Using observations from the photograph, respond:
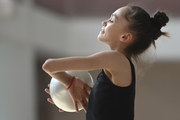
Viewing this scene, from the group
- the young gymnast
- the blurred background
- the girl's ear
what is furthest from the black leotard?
the blurred background

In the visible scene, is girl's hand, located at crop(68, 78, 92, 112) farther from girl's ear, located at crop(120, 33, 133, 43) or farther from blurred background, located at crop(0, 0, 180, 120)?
blurred background, located at crop(0, 0, 180, 120)

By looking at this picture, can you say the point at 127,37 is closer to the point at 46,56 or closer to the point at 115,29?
the point at 115,29

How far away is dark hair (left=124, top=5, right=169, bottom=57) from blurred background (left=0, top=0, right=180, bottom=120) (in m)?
1.04

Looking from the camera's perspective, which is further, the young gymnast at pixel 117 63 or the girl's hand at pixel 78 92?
the girl's hand at pixel 78 92

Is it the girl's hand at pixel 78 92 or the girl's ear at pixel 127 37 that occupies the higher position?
the girl's ear at pixel 127 37

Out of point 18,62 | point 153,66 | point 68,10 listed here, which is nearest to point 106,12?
point 68,10

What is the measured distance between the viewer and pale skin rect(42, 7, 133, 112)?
3.81ft

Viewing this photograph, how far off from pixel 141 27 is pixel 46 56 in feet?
5.08

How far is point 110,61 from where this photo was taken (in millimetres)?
1164

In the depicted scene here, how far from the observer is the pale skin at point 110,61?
1162mm

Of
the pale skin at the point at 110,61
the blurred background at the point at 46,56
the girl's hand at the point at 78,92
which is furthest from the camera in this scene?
the blurred background at the point at 46,56

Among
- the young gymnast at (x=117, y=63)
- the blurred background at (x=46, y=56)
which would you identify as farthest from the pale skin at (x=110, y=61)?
the blurred background at (x=46, y=56)

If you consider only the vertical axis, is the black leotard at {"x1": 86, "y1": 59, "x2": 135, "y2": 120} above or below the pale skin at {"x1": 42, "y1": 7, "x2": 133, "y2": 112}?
below

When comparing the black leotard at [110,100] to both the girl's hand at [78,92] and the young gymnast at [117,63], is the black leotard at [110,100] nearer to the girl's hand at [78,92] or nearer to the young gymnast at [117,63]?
the young gymnast at [117,63]
